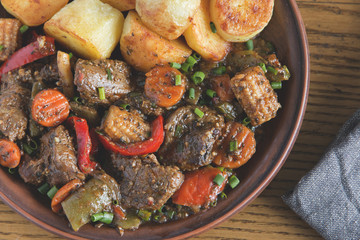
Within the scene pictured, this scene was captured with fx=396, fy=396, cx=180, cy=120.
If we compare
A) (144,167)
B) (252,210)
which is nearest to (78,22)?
(144,167)

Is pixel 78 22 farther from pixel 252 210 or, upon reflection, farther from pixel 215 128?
pixel 252 210

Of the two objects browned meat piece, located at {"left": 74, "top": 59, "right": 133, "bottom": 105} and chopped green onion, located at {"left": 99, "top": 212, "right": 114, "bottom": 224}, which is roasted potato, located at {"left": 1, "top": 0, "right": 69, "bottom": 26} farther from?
chopped green onion, located at {"left": 99, "top": 212, "right": 114, "bottom": 224}

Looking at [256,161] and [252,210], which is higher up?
[256,161]

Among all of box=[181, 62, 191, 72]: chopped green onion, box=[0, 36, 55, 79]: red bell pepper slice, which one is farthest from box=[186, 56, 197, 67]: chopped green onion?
box=[0, 36, 55, 79]: red bell pepper slice

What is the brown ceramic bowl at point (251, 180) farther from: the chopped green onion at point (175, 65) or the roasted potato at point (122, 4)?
the roasted potato at point (122, 4)

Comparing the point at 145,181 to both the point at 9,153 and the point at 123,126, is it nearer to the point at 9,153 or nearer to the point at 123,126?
the point at 123,126

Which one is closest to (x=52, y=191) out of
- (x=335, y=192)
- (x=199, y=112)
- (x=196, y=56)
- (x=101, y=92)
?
(x=101, y=92)
